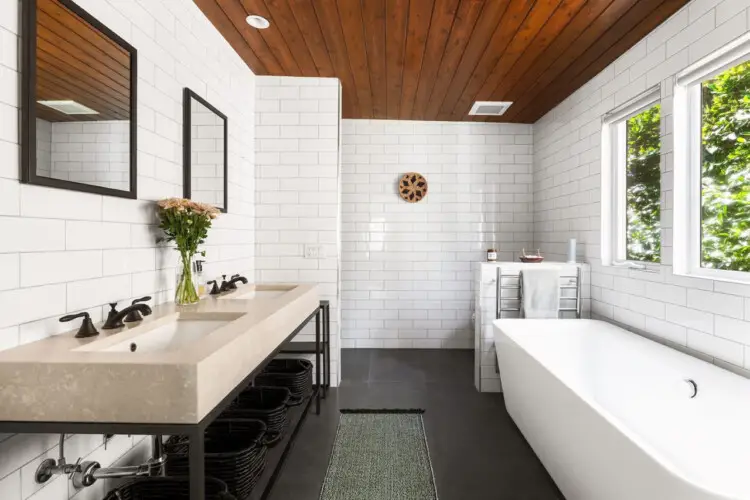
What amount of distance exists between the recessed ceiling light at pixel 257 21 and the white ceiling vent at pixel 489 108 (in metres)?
2.21

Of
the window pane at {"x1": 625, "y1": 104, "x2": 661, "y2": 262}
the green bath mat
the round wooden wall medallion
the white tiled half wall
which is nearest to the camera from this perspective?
the green bath mat

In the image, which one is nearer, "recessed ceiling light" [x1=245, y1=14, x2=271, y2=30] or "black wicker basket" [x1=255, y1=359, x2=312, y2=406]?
"recessed ceiling light" [x1=245, y1=14, x2=271, y2=30]

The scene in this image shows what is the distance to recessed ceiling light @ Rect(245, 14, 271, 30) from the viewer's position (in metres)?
2.50

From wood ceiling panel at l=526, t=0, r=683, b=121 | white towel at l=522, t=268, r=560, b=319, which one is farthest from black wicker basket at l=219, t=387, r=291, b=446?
wood ceiling panel at l=526, t=0, r=683, b=121

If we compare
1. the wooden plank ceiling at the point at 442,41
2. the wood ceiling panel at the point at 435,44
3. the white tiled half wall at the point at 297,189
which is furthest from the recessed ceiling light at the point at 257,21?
the wood ceiling panel at the point at 435,44

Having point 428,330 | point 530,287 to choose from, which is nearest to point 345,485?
point 530,287

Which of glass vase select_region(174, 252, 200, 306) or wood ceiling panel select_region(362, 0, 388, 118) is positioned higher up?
wood ceiling panel select_region(362, 0, 388, 118)

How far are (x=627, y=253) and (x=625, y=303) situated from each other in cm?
45

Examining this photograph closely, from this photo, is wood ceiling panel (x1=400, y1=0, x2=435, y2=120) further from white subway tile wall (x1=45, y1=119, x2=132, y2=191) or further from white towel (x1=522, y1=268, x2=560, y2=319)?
white towel (x1=522, y1=268, x2=560, y2=319)

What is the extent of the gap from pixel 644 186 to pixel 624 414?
1.61 metres

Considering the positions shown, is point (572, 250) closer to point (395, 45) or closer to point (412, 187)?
point (412, 187)

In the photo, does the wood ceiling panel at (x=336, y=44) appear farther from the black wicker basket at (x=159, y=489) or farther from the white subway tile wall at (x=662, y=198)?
the black wicker basket at (x=159, y=489)

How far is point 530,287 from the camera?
11.0 feet

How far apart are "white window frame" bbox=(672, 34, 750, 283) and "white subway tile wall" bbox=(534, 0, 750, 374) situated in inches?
2.0
